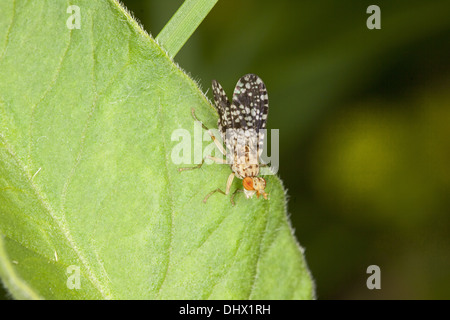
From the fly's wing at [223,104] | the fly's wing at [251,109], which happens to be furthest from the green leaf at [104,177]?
the fly's wing at [251,109]

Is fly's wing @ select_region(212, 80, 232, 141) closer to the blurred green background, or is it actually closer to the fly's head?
the fly's head

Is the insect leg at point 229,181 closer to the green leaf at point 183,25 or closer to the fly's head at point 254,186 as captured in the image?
the fly's head at point 254,186

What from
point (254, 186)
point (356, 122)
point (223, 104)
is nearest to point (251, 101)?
point (223, 104)

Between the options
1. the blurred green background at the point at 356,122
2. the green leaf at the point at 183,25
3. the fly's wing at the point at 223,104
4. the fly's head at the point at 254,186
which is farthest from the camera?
the blurred green background at the point at 356,122

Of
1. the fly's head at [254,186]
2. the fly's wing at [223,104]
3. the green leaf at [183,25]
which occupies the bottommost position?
the fly's head at [254,186]

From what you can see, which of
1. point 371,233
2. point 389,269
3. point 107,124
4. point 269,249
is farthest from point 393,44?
point 107,124

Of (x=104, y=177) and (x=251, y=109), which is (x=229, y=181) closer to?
(x=104, y=177)
